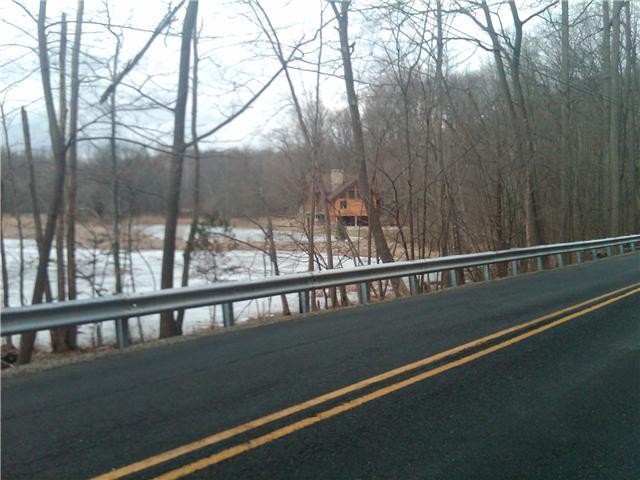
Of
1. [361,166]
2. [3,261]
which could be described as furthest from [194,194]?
[361,166]

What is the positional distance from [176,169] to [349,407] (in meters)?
6.41

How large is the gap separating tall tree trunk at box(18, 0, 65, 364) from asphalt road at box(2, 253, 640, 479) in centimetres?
330

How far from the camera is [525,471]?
3807 millimetres

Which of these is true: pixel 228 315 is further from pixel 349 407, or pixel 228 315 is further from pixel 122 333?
pixel 349 407

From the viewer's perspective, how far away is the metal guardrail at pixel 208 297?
648 centimetres

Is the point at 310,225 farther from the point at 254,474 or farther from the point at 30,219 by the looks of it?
the point at 254,474

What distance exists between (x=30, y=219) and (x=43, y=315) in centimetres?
380

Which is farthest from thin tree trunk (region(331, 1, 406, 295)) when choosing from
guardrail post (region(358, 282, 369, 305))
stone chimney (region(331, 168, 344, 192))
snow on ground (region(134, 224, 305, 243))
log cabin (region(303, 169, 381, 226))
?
guardrail post (region(358, 282, 369, 305))

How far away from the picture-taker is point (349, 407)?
4848mm

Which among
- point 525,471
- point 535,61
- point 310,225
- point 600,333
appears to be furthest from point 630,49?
point 525,471

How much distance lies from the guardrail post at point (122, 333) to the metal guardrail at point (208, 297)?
0.02 m

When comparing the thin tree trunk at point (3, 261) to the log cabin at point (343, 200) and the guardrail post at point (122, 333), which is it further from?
the log cabin at point (343, 200)

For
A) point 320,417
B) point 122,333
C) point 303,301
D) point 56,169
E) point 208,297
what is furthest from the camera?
point 303,301

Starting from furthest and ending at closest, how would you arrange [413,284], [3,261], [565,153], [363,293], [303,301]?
[565,153] → [413,284] → [363,293] → [303,301] → [3,261]
